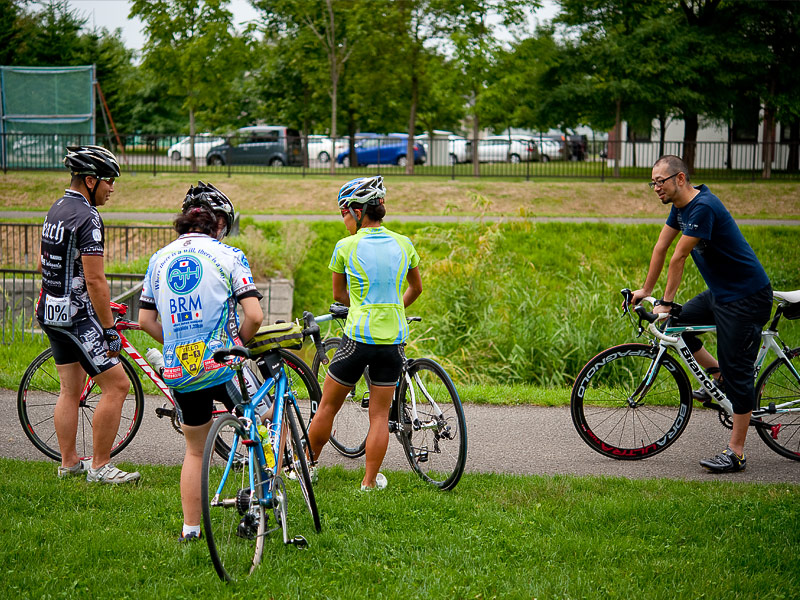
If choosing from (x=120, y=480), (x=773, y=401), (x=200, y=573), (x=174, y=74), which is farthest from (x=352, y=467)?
(x=174, y=74)

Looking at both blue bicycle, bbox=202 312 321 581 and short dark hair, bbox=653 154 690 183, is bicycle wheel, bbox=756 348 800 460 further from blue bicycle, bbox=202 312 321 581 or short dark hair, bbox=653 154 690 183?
blue bicycle, bbox=202 312 321 581

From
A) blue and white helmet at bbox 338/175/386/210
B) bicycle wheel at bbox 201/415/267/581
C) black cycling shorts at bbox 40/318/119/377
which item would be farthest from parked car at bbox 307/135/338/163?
bicycle wheel at bbox 201/415/267/581

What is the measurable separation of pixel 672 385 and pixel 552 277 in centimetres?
902

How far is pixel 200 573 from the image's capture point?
4.10 metres

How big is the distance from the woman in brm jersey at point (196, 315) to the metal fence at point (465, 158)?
1983cm

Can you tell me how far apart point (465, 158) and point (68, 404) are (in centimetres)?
2419

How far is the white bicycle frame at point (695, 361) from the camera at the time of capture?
6.11m

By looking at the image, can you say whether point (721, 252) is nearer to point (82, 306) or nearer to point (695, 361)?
point (695, 361)

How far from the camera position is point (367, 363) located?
16.7 ft

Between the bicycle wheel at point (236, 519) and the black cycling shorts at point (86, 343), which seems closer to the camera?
the bicycle wheel at point (236, 519)

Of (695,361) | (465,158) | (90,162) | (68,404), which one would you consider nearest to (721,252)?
(695,361)

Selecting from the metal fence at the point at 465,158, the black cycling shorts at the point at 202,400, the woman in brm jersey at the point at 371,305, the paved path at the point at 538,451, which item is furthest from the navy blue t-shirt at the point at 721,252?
the metal fence at the point at 465,158

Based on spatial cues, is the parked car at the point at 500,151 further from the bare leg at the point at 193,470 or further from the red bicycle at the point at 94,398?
the bare leg at the point at 193,470

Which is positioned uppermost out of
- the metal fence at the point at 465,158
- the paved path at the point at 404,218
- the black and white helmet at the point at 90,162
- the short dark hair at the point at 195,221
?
the metal fence at the point at 465,158
